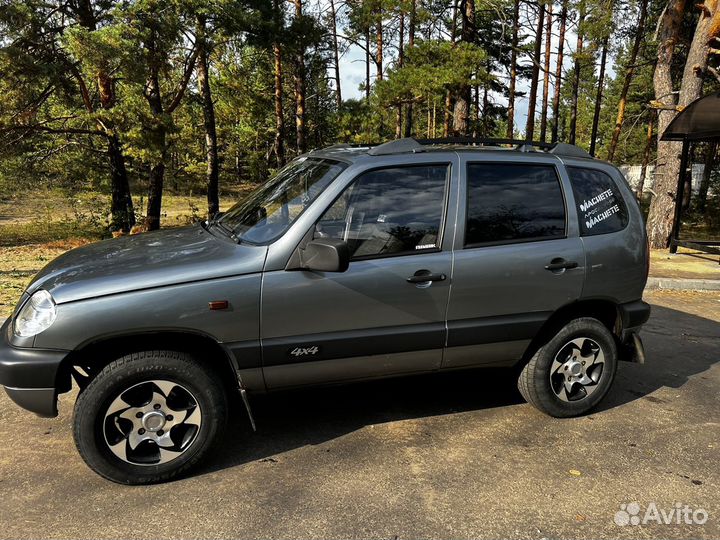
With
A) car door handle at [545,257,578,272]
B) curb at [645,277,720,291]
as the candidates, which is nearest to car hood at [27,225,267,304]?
car door handle at [545,257,578,272]

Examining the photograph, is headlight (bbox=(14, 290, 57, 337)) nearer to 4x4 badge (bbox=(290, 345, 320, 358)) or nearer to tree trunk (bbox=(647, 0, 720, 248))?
4x4 badge (bbox=(290, 345, 320, 358))

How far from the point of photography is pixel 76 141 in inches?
634

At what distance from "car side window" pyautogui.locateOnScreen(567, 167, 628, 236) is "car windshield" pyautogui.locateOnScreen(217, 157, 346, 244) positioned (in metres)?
1.82

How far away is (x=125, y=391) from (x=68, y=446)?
947 millimetres

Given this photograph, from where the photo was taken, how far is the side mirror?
3086 mm

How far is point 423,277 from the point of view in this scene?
3459mm

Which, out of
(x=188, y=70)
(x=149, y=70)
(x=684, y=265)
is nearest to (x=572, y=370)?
(x=684, y=265)

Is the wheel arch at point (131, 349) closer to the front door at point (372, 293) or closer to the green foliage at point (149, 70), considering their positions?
the front door at point (372, 293)

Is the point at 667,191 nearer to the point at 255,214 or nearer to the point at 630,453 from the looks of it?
the point at 630,453

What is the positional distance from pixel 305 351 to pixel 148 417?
97 centimetres

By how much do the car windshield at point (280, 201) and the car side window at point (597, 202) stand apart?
1.82m

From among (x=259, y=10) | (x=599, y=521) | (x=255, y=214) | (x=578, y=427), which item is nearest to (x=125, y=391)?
(x=255, y=214)

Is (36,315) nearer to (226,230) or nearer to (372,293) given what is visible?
(226,230)

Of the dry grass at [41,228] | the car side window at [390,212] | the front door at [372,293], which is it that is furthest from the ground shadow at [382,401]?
the dry grass at [41,228]
